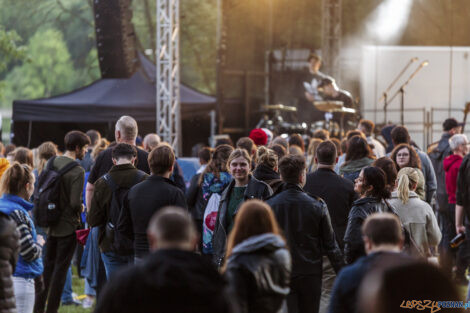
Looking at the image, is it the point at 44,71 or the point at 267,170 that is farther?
the point at 44,71

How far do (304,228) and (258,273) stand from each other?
4.96 feet

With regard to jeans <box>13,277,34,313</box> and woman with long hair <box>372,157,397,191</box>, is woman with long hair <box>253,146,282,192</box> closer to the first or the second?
woman with long hair <box>372,157,397,191</box>

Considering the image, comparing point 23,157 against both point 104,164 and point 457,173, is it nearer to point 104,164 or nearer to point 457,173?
point 104,164

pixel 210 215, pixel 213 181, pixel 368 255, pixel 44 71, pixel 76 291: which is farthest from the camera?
pixel 44 71

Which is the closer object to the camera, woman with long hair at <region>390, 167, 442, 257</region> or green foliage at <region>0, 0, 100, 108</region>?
woman with long hair at <region>390, 167, 442, 257</region>

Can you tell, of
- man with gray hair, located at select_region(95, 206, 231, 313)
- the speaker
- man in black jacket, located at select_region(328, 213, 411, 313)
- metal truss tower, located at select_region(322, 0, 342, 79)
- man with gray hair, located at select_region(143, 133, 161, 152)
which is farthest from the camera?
metal truss tower, located at select_region(322, 0, 342, 79)

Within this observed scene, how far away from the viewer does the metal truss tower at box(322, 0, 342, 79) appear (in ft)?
60.6

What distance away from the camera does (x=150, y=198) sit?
5770 mm

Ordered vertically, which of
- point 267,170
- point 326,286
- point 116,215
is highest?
point 267,170

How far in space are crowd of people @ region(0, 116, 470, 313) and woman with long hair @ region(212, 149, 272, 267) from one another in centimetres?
1

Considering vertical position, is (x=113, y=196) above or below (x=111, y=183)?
below

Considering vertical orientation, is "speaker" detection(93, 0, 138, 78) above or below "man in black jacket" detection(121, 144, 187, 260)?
above

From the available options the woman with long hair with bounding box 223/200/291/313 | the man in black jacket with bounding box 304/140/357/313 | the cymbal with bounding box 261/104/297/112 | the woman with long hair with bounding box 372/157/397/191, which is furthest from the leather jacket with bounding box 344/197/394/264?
the cymbal with bounding box 261/104/297/112

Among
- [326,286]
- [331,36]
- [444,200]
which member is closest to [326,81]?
[331,36]
